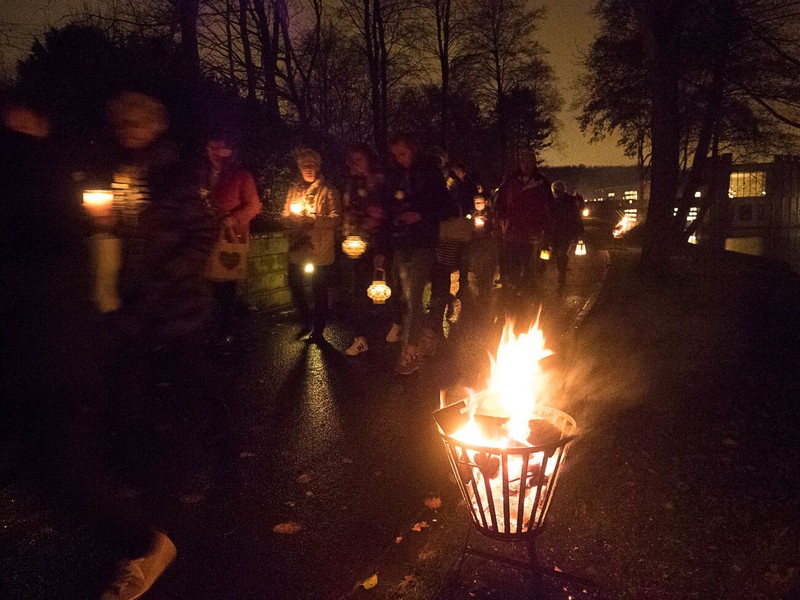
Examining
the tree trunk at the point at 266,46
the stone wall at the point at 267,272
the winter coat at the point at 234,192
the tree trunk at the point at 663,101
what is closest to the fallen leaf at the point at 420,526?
the winter coat at the point at 234,192

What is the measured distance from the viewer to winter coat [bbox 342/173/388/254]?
5414mm

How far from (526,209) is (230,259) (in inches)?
148

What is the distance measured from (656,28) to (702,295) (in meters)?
5.64

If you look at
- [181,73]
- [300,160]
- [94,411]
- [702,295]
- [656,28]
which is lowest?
[702,295]

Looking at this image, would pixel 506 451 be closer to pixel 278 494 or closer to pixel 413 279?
pixel 278 494

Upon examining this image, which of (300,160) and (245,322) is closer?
(300,160)

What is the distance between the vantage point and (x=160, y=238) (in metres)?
3.17

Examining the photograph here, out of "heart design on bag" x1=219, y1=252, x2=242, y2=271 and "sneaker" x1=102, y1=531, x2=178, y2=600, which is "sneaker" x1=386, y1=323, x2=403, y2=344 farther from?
"sneaker" x1=102, y1=531, x2=178, y2=600

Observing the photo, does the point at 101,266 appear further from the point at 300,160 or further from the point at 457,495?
the point at 300,160

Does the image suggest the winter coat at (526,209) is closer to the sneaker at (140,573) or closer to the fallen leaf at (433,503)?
the fallen leaf at (433,503)

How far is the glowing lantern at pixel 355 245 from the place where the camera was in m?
5.69

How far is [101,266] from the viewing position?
275 cm

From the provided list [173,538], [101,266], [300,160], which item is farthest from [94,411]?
[300,160]

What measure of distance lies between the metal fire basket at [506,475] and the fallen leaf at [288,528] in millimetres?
993
